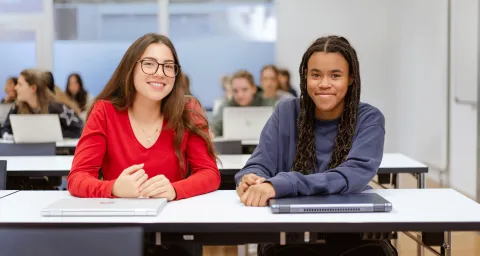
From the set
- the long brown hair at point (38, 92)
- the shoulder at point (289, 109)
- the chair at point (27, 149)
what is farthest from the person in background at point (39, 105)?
the shoulder at point (289, 109)

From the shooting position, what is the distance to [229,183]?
299cm

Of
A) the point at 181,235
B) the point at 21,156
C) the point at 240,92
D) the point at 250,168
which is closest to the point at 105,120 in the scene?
the point at 250,168

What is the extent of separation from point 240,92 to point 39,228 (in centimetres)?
404

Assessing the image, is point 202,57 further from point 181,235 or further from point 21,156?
point 181,235

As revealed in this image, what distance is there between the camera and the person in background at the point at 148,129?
2.19 metres

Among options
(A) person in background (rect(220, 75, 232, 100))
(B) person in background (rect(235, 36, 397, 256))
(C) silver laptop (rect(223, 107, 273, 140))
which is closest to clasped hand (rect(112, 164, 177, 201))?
(B) person in background (rect(235, 36, 397, 256))

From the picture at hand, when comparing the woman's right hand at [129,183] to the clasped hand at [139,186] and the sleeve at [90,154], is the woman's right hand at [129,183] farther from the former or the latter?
the sleeve at [90,154]

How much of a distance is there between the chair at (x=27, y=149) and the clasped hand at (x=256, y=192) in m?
1.96

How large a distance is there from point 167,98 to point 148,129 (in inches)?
5.3

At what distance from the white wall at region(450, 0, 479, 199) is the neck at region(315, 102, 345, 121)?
3.53 m

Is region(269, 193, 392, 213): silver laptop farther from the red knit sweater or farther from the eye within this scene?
the eye

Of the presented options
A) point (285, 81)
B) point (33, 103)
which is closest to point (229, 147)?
point (33, 103)

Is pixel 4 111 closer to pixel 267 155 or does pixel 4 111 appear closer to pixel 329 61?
pixel 267 155

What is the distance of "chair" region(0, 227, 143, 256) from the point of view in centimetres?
142
